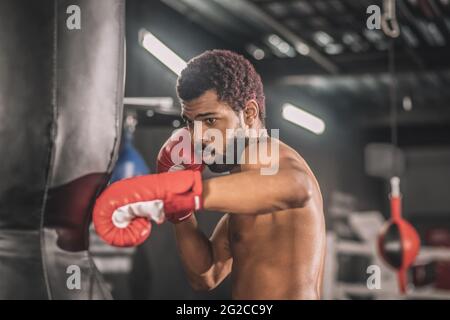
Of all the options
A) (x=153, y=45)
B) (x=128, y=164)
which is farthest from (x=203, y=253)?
(x=153, y=45)

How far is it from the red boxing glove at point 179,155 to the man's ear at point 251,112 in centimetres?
17

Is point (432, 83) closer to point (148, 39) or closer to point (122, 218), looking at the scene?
point (148, 39)

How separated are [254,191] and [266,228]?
0.19m

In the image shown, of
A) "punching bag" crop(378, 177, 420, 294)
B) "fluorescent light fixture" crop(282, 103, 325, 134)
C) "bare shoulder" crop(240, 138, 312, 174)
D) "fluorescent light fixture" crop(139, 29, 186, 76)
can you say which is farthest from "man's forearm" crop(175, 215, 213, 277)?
"fluorescent light fixture" crop(282, 103, 325, 134)

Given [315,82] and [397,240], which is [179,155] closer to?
[397,240]

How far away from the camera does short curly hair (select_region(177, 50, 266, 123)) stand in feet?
5.76

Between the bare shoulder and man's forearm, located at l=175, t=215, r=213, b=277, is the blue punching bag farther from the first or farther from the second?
the bare shoulder

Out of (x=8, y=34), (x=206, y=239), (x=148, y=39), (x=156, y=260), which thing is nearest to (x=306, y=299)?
(x=206, y=239)

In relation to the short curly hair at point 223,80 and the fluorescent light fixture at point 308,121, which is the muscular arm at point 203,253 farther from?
the fluorescent light fixture at point 308,121

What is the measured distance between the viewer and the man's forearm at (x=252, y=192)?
155 centimetres

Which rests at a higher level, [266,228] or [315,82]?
[315,82]

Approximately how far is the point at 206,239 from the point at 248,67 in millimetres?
493

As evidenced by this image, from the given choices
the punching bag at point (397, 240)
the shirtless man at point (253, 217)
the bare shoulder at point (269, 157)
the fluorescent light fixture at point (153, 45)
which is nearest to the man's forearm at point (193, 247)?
the shirtless man at point (253, 217)

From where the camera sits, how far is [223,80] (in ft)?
5.76
